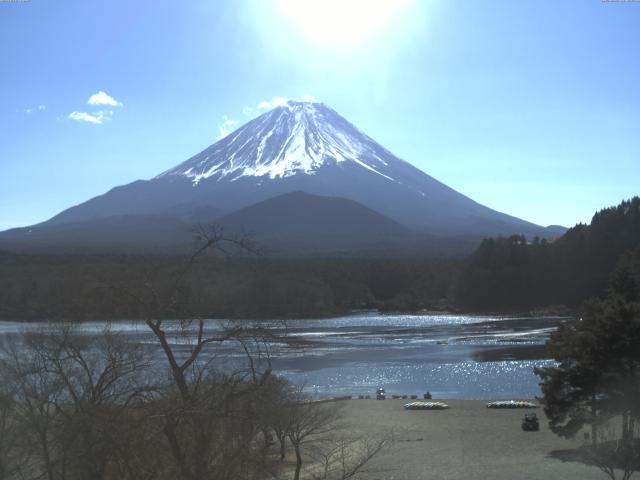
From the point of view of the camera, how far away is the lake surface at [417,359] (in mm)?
25250

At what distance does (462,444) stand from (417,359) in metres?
16.3

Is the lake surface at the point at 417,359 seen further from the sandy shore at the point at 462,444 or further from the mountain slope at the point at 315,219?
the mountain slope at the point at 315,219

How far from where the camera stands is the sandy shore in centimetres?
1341

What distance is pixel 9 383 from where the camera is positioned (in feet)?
24.2

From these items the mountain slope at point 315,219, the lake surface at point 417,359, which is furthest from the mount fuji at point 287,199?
the lake surface at point 417,359

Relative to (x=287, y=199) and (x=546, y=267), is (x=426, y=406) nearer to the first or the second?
(x=546, y=267)

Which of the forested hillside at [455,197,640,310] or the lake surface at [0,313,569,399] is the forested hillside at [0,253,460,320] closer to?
the lake surface at [0,313,569,399]

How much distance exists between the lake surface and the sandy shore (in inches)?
79.0

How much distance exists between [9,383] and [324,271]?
5930 cm

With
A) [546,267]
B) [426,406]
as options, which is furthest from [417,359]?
[546,267]

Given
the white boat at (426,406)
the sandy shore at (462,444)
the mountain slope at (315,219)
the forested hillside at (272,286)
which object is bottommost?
the sandy shore at (462,444)

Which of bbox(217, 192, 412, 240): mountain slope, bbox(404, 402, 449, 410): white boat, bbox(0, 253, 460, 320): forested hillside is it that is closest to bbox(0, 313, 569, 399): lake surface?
bbox(0, 253, 460, 320): forested hillside

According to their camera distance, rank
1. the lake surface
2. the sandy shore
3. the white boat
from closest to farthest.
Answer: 1. the sandy shore
2. the white boat
3. the lake surface

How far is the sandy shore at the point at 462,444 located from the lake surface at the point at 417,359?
2.01 m
